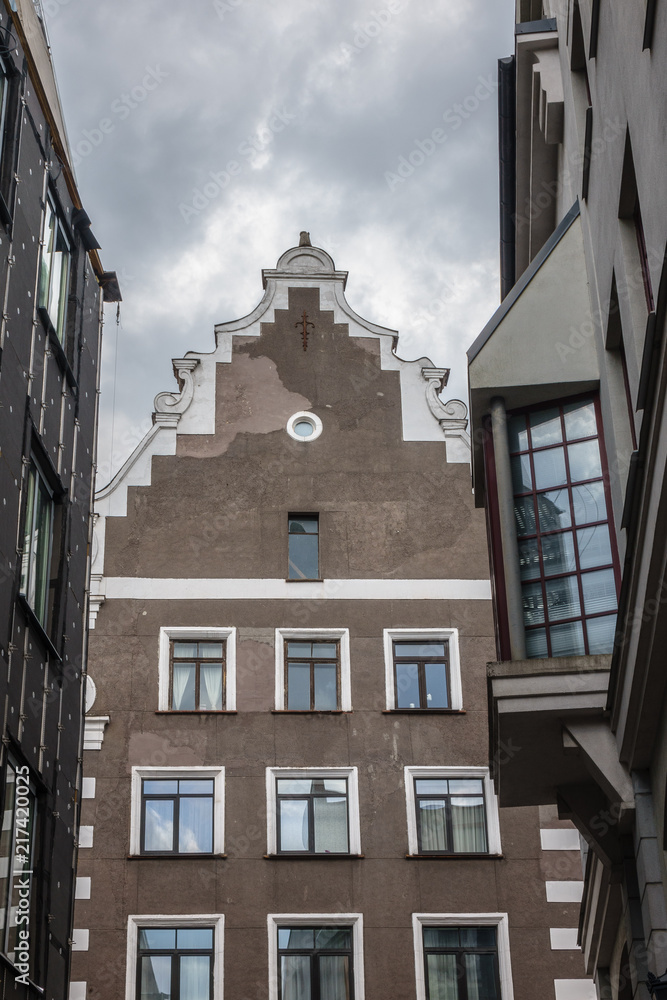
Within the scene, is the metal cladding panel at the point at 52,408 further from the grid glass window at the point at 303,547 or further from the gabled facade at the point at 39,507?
the grid glass window at the point at 303,547

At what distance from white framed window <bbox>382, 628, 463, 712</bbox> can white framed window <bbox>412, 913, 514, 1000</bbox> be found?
13.5 ft

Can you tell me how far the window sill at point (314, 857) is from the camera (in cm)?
2591

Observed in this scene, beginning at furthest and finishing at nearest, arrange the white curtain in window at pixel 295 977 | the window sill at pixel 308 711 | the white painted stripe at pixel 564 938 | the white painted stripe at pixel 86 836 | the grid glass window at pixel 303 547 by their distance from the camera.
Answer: the grid glass window at pixel 303 547, the window sill at pixel 308 711, the white painted stripe at pixel 86 836, the white painted stripe at pixel 564 938, the white curtain in window at pixel 295 977

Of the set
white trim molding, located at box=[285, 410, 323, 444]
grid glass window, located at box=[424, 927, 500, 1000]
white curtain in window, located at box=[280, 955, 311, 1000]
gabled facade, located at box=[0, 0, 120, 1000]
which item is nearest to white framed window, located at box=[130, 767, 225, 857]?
white curtain in window, located at box=[280, 955, 311, 1000]

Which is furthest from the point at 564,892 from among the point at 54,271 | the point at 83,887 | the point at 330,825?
the point at 54,271

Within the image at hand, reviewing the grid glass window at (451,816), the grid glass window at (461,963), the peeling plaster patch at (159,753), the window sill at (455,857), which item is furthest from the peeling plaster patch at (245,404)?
the grid glass window at (461,963)

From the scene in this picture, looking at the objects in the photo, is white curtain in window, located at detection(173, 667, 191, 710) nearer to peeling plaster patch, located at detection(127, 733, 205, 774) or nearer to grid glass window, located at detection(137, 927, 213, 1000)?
A: peeling plaster patch, located at detection(127, 733, 205, 774)

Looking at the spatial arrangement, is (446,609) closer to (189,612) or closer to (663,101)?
(189,612)

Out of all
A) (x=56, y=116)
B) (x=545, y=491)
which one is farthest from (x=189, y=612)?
(x=545, y=491)

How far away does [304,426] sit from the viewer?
3059 cm

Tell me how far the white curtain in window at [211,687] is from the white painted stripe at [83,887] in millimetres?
4021

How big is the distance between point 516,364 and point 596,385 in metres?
1.01

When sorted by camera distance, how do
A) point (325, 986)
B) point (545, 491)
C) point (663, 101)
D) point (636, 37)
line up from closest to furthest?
point (663, 101) < point (636, 37) < point (545, 491) < point (325, 986)

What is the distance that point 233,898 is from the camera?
25.5 meters
